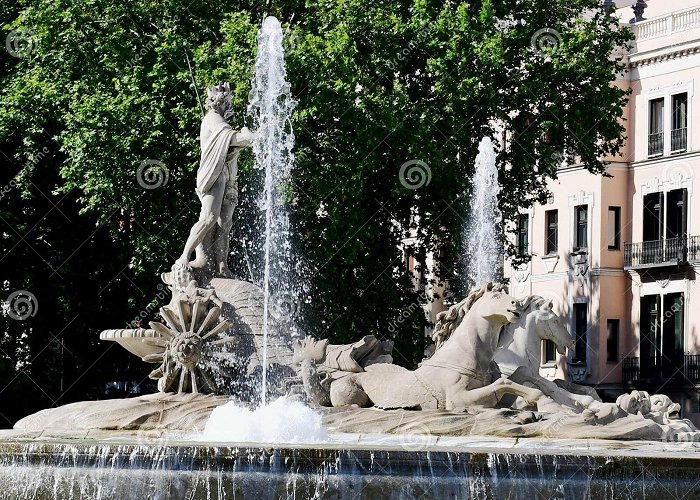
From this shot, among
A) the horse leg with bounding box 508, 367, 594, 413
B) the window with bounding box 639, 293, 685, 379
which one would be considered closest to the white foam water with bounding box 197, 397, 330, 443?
the horse leg with bounding box 508, 367, 594, 413

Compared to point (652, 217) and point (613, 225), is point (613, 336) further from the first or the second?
point (652, 217)

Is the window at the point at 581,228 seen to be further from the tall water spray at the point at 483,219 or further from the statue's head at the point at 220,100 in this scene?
the statue's head at the point at 220,100

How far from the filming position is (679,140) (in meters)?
52.3

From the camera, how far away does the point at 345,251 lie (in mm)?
35594

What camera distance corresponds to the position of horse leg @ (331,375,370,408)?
65.1 feet

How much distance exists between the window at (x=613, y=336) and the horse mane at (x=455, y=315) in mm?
33853

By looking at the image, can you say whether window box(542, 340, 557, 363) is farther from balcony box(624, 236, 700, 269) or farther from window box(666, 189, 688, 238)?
window box(666, 189, 688, 238)

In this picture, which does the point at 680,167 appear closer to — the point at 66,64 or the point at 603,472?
the point at 66,64

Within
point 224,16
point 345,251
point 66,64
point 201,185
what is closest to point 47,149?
point 66,64

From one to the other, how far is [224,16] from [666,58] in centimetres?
1916

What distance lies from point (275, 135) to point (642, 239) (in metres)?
25.2

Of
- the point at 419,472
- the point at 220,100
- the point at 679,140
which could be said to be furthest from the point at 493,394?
the point at 679,140

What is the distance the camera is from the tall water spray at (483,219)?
37094mm

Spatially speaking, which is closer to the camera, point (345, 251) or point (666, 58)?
point (345, 251)
